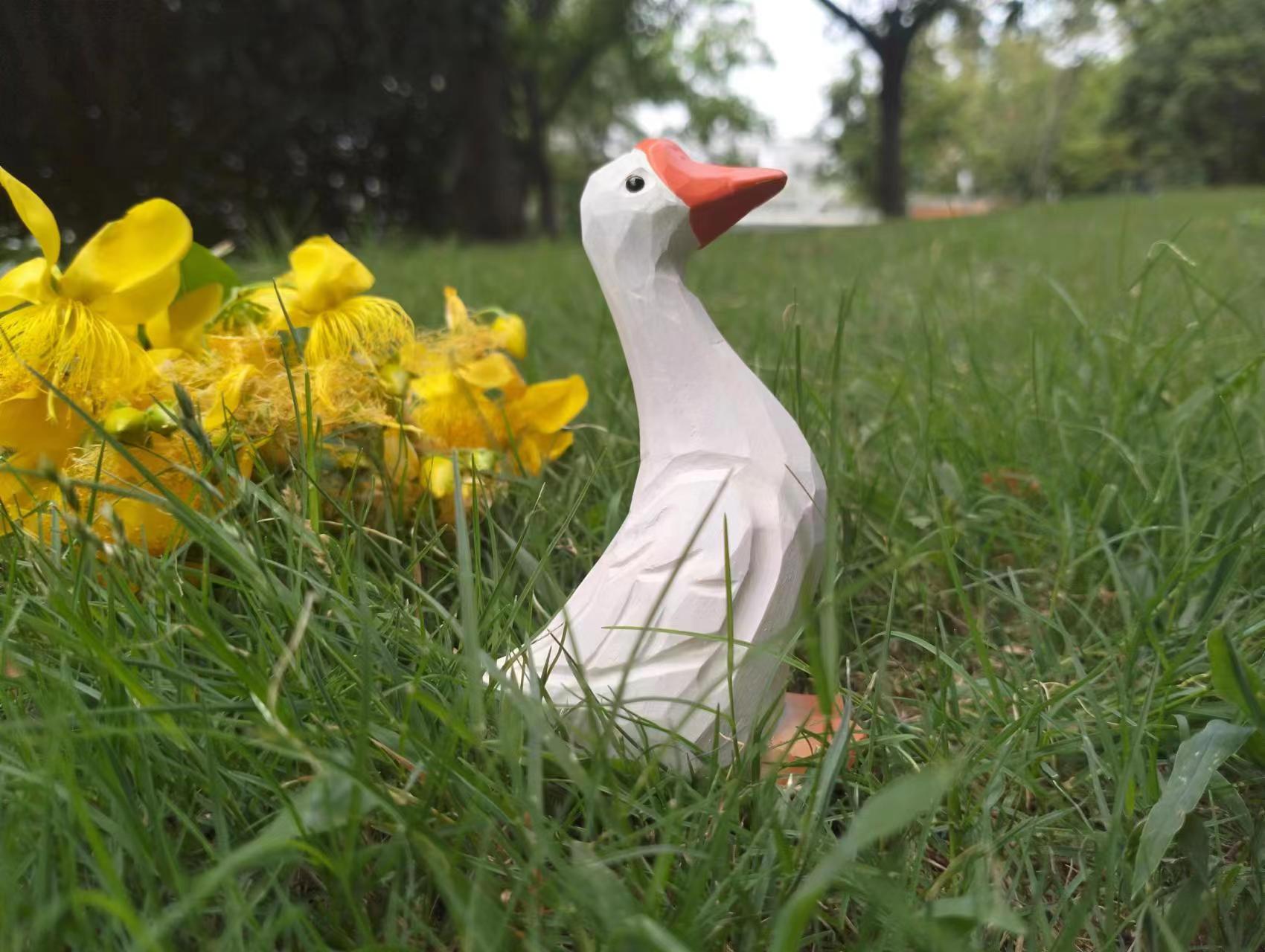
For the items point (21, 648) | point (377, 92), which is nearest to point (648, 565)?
point (21, 648)

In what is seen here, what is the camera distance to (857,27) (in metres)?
11.6

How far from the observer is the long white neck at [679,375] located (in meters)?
0.66

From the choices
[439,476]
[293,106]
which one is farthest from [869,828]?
[293,106]

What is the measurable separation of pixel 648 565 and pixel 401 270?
2571 millimetres

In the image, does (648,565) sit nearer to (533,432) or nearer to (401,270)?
(533,432)

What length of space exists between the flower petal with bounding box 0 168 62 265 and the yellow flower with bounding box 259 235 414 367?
18 cm

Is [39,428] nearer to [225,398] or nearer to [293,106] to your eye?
[225,398]

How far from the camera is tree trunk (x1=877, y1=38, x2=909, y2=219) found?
11477 mm

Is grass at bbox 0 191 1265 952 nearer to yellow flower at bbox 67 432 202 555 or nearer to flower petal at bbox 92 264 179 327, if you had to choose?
yellow flower at bbox 67 432 202 555

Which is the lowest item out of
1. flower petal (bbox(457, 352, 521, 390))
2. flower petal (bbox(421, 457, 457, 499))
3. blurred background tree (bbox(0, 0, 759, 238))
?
flower petal (bbox(421, 457, 457, 499))

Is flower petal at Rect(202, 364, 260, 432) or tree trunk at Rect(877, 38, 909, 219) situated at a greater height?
tree trunk at Rect(877, 38, 909, 219)

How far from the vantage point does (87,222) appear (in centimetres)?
136

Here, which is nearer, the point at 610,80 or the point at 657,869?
the point at 657,869

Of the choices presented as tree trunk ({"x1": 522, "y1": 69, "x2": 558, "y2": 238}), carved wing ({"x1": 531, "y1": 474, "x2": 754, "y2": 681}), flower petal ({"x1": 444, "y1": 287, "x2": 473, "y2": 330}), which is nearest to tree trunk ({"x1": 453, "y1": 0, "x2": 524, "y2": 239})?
tree trunk ({"x1": 522, "y1": 69, "x2": 558, "y2": 238})
